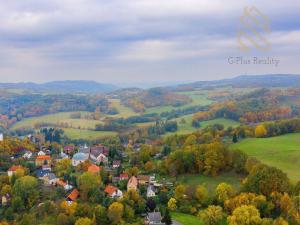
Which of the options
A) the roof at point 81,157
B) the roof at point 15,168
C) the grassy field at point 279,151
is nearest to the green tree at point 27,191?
the roof at point 15,168

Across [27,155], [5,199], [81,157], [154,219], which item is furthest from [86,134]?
[154,219]

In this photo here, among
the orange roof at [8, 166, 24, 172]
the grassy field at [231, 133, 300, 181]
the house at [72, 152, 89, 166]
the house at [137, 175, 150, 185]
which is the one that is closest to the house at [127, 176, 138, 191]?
the house at [137, 175, 150, 185]

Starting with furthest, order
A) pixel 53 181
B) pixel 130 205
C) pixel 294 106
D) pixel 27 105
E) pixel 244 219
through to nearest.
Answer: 1. pixel 27 105
2. pixel 294 106
3. pixel 53 181
4. pixel 130 205
5. pixel 244 219

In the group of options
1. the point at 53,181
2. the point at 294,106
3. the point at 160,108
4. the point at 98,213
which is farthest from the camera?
the point at 160,108

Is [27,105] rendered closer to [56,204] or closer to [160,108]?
[160,108]

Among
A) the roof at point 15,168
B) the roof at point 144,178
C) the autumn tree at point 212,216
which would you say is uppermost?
the roof at point 15,168

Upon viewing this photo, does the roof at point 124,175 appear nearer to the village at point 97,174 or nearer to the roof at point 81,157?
the village at point 97,174

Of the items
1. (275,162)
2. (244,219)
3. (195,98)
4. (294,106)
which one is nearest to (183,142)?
(275,162)
